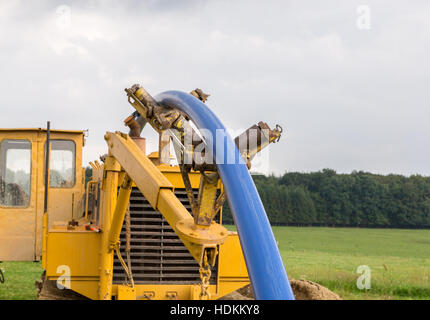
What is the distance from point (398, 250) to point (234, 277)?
95.2 feet

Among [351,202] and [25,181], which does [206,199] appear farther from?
[351,202]

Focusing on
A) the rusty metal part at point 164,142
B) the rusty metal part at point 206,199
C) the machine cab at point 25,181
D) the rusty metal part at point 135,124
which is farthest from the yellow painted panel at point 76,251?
the rusty metal part at point 206,199

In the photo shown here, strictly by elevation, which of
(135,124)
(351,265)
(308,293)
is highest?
(135,124)

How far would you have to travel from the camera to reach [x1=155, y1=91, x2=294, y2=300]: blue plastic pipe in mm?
3031

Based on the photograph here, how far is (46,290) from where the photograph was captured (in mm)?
7660

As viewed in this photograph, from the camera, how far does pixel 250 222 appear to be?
10.3 ft

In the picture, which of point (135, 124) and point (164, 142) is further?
point (135, 124)

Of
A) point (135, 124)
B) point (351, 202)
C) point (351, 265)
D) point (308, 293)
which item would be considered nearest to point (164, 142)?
point (135, 124)

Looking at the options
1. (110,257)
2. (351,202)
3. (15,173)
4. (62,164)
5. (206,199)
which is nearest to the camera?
(206,199)

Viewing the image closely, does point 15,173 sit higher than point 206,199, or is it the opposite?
point 15,173

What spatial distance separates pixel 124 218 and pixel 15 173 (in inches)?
137

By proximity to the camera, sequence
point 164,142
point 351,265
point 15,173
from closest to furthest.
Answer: point 164,142 < point 15,173 < point 351,265
